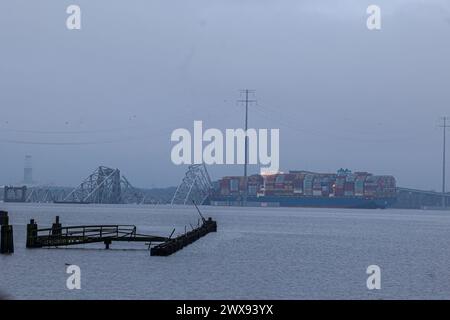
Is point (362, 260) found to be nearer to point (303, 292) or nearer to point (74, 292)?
point (303, 292)

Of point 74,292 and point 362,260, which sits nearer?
point 74,292

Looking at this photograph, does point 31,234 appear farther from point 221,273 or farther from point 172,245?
point 221,273

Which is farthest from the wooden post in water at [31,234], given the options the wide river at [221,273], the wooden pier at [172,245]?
the wooden pier at [172,245]

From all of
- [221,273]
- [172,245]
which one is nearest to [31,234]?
[172,245]

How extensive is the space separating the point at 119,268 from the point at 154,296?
13530 mm

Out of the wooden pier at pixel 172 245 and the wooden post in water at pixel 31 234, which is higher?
the wooden post in water at pixel 31 234

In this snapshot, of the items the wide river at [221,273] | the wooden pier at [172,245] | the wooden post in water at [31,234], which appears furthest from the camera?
the wooden post in water at [31,234]

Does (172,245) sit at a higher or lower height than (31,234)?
lower

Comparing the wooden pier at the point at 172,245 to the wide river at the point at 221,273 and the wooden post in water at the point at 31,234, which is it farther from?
the wooden post in water at the point at 31,234

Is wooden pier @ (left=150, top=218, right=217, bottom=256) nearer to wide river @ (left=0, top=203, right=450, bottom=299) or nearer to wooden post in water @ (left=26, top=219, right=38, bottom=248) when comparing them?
wide river @ (left=0, top=203, right=450, bottom=299)

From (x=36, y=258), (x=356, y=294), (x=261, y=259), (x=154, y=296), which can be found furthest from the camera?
(x=261, y=259)
